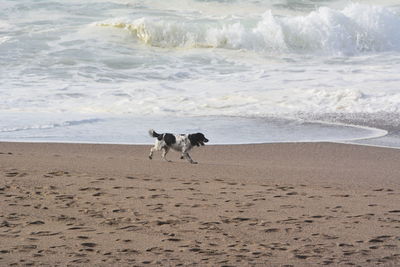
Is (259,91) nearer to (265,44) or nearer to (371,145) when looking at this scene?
(371,145)

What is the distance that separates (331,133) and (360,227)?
5.88 meters

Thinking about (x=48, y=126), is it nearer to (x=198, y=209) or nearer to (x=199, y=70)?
(x=198, y=209)

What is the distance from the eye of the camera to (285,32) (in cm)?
2364

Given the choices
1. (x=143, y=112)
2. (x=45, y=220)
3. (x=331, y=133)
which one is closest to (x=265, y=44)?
(x=143, y=112)

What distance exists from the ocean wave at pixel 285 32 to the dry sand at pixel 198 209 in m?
13.2

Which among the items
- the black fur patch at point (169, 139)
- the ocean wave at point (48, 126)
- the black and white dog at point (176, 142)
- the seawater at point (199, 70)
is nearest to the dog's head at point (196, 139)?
the black and white dog at point (176, 142)

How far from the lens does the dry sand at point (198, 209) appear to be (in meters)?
5.13

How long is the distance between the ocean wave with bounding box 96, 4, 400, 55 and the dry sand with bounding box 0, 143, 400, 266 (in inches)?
521

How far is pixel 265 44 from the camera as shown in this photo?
22.9 metres

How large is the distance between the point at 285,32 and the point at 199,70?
5.40m

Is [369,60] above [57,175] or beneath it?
above

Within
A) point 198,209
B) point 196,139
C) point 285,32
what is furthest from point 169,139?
point 285,32

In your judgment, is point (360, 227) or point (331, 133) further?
point (331, 133)

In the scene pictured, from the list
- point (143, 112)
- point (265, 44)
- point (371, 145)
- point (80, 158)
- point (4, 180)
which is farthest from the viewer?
point (265, 44)
